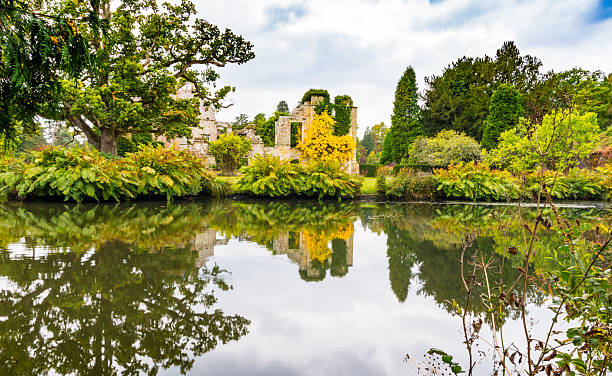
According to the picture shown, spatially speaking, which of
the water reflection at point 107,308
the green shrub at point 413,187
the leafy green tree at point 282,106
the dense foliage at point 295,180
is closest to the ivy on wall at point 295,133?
the dense foliage at point 295,180

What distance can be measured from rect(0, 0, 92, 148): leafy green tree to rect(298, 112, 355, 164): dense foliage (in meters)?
18.8

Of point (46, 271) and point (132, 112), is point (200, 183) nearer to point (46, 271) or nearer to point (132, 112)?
point (132, 112)

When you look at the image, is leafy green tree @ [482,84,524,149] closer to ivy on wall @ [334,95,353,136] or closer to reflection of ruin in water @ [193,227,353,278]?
ivy on wall @ [334,95,353,136]

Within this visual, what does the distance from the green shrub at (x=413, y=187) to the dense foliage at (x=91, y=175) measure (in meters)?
7.86

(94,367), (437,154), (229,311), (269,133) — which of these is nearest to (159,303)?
(229,311)

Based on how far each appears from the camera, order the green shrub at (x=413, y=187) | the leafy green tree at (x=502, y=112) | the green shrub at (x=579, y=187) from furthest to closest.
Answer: the leafy green tree at (x=502, y=112) → the green shrub at (x=579, y=187) → the green shrub at (x=413, y=187)

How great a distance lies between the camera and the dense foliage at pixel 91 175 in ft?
30.2

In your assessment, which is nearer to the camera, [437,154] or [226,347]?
[226,347]

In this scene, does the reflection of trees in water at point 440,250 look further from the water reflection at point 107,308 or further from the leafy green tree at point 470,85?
the leafy green tree at point 470,85

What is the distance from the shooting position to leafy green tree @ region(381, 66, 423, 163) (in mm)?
31297

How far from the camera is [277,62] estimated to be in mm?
22406

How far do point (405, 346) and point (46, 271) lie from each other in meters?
3.24

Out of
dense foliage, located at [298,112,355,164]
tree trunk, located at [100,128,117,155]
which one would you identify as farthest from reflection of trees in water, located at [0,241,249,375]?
dense foliage, located at [298,112,355,164]

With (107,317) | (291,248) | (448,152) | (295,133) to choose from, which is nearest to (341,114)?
(295,133)
